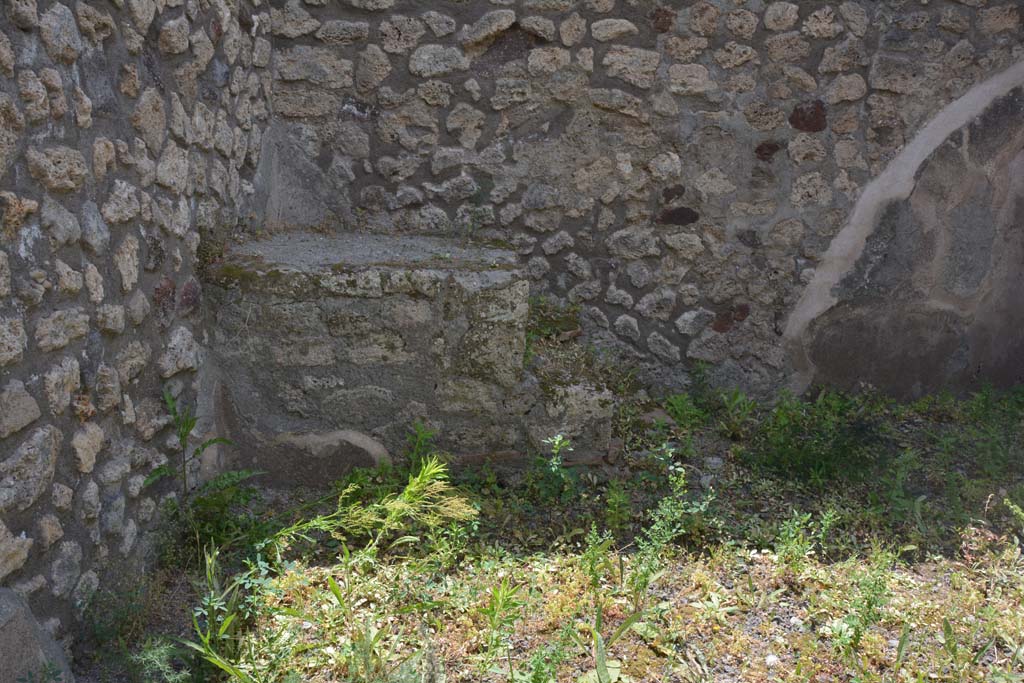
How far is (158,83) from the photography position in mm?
2645

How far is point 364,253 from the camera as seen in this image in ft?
11.2

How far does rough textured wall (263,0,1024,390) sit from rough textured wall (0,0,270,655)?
773 millimetres

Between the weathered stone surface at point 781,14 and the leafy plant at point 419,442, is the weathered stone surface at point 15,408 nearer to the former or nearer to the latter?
the leafy plant at point 419,442

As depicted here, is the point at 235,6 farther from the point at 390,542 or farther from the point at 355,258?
the point at 390,542

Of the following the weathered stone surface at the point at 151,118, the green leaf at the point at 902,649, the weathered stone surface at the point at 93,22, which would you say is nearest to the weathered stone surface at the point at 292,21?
the weathered stone surface at the point at 151,118

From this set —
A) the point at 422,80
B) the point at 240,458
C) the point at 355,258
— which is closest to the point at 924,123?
the point at 422,80

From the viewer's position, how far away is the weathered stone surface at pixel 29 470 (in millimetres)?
1891

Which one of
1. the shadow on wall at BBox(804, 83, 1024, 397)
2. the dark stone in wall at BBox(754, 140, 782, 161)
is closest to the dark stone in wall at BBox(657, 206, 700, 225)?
the dark stone in wall at BBox(754, 140, 782, 161)

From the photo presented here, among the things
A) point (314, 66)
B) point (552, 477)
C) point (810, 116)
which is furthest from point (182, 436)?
point (810, 116)

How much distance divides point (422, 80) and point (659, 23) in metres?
1.10

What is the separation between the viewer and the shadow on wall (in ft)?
13.5

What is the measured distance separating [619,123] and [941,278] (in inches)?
70.7

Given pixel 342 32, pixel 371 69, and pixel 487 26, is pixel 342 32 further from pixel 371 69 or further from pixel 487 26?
pixel 487 26

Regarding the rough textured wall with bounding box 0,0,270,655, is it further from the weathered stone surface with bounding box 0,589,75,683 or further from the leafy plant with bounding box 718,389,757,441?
the leafy plant with bounding box 718,389,757,441
